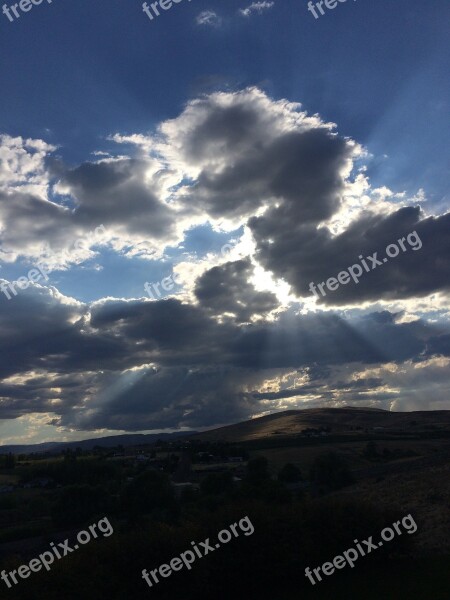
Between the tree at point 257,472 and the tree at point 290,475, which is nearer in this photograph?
the tree at point 257,472

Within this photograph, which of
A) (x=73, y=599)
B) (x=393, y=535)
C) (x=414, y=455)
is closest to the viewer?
(x=73, y=599)

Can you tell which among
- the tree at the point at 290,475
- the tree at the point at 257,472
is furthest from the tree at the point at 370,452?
the tree at the point at 257,472

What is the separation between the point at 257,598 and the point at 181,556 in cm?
429

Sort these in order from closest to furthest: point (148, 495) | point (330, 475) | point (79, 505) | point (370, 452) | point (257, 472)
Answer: point (148, 495) < point (79, 505) < point (257, 472) < point (330, 475) < point (370, 452)

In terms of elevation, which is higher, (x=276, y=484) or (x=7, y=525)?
(x=7, y=525)

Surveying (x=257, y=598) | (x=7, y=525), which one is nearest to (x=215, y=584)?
(x=257, y=598)

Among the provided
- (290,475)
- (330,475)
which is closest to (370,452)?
(290,475)

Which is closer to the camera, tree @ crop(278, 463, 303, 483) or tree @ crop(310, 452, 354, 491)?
tree @ crop(310, 452, 354, 491)

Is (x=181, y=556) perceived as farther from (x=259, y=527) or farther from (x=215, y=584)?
(x=259, y=527)

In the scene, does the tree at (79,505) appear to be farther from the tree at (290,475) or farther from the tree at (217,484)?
the tree at (290,475)

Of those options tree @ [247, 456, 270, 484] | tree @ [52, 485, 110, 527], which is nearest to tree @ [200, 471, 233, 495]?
tree @ [247, 456, 270, 484]

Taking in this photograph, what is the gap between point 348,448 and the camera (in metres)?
123

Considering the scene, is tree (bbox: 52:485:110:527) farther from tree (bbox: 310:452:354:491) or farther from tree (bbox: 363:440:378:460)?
tree (bbox: 363:440:378:460)

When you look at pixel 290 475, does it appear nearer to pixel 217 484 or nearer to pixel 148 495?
pixel 217 484
